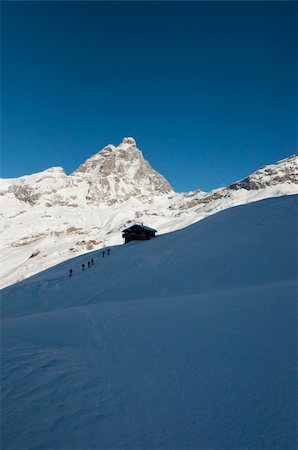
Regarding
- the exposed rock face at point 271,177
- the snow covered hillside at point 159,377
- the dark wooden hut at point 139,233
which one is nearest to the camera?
the snow covered hillside at point 159,377

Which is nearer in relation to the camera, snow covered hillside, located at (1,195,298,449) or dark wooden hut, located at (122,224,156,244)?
snow covered hillside, located at (1,195,298,449)

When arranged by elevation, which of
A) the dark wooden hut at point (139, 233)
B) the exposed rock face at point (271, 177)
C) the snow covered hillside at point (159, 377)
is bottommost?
the snow covered hillside at point (159, 377)

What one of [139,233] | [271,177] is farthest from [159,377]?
[271,177]

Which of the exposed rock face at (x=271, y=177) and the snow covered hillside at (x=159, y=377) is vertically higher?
the exposed rock face at (x=271, y=177)

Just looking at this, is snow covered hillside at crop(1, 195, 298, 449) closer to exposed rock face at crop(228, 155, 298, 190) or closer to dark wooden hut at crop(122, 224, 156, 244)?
dark wooden hut at crop(122, 224, 156, 244)

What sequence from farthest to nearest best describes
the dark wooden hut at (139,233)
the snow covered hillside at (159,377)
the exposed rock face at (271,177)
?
the exposed rock face at (271,177)
the dark wooden hut at (139,233)
the snow covered hillside at (159,377)

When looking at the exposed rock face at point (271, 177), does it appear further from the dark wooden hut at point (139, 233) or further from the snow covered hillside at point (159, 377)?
the snow covered hillside at point (159, 377)

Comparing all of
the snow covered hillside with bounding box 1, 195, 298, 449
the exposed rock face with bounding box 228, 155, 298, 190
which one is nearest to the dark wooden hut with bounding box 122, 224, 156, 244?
the snow covered hillside with bounding box 1, 195, 298, 449

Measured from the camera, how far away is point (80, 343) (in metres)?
7.23

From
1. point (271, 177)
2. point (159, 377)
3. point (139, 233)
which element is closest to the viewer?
point (159, 377)

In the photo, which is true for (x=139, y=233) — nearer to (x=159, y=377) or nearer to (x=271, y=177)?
(x=159, y=377)

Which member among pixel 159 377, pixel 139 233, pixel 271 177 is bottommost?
pixel 159 377

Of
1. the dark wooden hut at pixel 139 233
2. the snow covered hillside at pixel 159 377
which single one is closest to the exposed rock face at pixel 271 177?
Answer: the dark wooden hut at pixel 139 233

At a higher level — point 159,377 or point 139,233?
point 139,233
